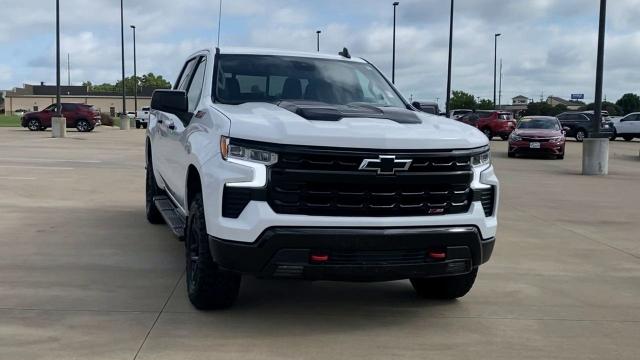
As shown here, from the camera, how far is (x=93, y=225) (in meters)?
8.29

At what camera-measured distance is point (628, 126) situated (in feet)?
125

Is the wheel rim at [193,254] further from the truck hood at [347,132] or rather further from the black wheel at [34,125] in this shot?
the black wheel at [34,125]

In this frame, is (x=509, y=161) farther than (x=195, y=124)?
Yes

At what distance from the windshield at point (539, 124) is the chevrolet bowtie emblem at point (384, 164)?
21.2 meters

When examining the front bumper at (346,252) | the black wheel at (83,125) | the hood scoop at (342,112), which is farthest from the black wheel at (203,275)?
the black wheel at (83,125)

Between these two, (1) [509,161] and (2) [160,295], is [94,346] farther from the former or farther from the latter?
(1) [509,161]

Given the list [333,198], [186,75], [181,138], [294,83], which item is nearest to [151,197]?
[186,75]

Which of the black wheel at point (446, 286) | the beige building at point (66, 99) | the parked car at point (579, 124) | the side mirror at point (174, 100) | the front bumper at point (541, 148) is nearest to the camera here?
the black wheel at point (446, 286)

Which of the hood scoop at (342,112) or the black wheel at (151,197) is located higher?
the hood scoop at (342,112)

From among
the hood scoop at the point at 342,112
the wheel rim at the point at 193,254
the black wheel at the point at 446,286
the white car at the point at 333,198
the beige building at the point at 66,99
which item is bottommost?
the black wheel at the point at 446,286

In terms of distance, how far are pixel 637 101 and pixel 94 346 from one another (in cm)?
13080

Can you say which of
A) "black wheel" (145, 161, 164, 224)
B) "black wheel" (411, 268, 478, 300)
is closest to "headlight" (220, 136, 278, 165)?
"black wheel" (411, 268, 478, 300)

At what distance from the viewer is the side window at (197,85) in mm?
5748

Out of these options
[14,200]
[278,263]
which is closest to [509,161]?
[14,200]
